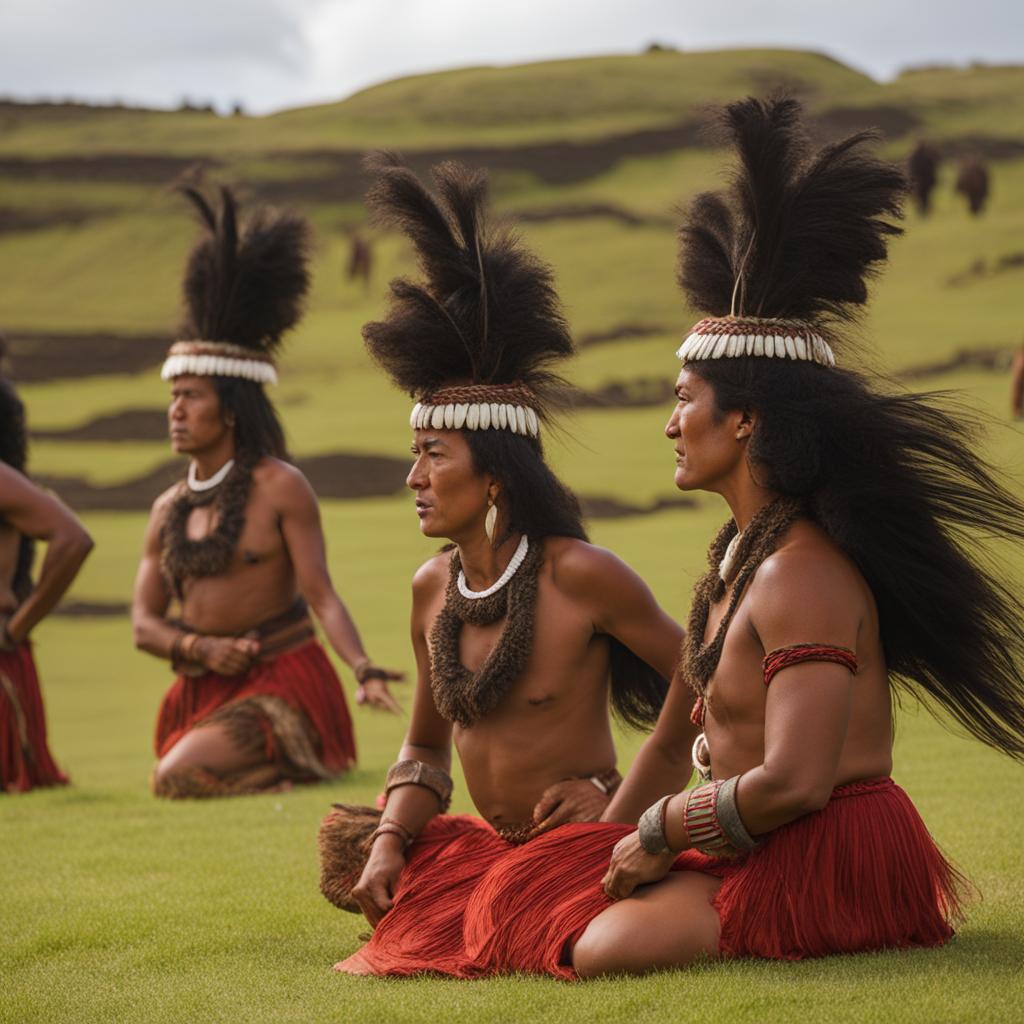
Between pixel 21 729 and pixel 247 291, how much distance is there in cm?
232

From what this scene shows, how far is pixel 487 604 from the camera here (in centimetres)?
461

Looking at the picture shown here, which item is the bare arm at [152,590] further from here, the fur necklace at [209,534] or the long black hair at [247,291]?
the long black hair at [247,291]

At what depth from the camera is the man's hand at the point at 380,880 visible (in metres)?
4.47

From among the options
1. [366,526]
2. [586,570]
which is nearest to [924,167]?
[366,526]

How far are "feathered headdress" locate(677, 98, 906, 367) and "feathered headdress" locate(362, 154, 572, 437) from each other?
736mm

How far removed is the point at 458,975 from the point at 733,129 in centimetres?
214

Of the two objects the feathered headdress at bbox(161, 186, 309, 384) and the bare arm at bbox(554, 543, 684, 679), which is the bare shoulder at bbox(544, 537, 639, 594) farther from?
the feathered headdress at bbox(161, 186, 309, 384)

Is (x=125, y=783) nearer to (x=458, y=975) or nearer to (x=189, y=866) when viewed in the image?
(x=189, y=866)

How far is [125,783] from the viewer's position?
326 inches

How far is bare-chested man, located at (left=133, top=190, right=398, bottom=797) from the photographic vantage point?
777 cm

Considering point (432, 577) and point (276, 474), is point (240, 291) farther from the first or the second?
point (432, 577)

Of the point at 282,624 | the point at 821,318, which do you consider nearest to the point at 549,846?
the point at 821,318

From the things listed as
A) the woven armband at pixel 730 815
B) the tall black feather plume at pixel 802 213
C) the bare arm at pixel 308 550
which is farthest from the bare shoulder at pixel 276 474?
the woven armband at pixel 730 815

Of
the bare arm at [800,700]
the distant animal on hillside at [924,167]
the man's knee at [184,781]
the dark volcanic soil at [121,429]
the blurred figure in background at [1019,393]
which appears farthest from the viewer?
the distant animal on hillside at [924,167]
